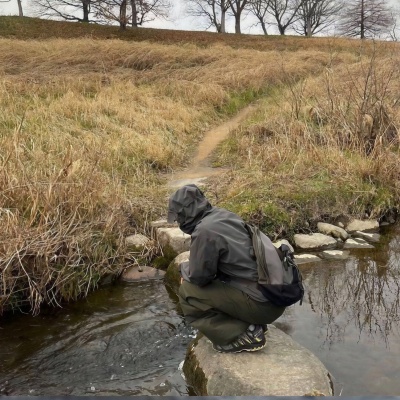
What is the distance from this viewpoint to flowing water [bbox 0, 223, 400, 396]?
12.6 ft

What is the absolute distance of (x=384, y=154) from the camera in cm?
796

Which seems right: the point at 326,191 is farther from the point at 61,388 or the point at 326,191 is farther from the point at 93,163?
the point at 61,388

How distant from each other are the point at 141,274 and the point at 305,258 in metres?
1.96

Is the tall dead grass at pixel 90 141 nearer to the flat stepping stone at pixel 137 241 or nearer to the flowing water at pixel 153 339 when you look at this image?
the flat stepping stone at pixel 137 241

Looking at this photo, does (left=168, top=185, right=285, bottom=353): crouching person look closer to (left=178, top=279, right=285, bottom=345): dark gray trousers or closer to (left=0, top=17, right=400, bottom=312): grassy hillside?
(left=178, top=279, right=285, bottom=345): dark gray trousers

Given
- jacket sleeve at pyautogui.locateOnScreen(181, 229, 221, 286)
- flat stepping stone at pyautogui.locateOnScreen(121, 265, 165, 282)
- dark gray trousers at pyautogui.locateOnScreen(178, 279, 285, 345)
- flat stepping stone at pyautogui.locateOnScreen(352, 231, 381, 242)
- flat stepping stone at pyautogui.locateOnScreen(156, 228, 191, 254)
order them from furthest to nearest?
flat stepping stone at pyautogui.locateOnScreen(352, 231, 381, 242) → flat stepping stone at pyautogui.locateOnScreen(156, 228, 191, 254) → flat stepping stone at pyautogui.locateOnScreen(121, 265, 165, 282) → dark gray trousers at pyautogui.locateOnScreen(178, 279, 285, 345) → jacket sleeve at pyautogui.locateOnScreen(181, 229, 221, 286)

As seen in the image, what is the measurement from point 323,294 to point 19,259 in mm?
2989

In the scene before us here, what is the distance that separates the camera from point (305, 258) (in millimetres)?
6234

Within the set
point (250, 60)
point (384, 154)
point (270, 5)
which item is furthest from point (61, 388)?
point (270, 5)

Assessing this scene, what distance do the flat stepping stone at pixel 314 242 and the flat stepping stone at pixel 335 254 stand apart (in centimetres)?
15

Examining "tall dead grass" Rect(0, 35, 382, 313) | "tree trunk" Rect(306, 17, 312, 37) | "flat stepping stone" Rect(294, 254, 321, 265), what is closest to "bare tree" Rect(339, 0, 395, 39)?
"tree trunk" Rect(306, 17, 312, 37)

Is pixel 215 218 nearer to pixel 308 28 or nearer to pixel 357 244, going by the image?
pixel 357 244

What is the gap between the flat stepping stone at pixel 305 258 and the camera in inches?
243

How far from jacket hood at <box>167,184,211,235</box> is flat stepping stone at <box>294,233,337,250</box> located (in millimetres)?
3175
